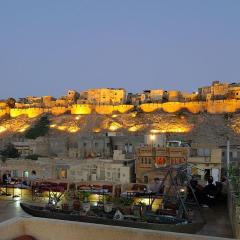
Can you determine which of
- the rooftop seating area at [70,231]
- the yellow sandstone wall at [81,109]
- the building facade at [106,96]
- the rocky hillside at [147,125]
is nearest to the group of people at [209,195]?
the rooftop seating area at [70,231]

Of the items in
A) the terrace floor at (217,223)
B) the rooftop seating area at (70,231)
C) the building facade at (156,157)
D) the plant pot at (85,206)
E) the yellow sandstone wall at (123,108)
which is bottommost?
the terrace floor at (217,223)

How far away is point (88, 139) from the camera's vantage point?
41344mm

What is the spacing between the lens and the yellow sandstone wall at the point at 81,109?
70.1 metres

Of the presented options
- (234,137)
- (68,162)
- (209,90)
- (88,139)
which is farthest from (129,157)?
(209,90)

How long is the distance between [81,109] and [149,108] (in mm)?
12161

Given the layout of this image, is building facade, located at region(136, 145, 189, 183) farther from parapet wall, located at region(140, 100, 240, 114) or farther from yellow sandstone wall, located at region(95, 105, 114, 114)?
yellow sandstone wall, located at region(95, 105, 114, 114)

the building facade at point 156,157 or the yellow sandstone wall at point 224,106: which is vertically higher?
the yellow sandstone wall at point 224,106

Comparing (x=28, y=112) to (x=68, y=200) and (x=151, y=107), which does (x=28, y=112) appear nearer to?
(x=151, y=107)

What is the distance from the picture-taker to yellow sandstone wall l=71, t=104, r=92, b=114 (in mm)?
70062

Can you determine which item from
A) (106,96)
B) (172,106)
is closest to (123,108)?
(106,96)

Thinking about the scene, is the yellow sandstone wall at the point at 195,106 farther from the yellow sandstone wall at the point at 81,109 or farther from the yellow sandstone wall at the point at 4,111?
the yellow sandstone wall at the point at 4,111

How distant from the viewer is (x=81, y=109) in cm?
7031

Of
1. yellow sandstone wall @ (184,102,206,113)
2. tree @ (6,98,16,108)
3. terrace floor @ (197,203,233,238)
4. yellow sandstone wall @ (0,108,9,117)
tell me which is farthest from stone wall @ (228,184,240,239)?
tree @ (6,98,16,108)

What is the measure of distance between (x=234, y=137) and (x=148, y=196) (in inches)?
1499
